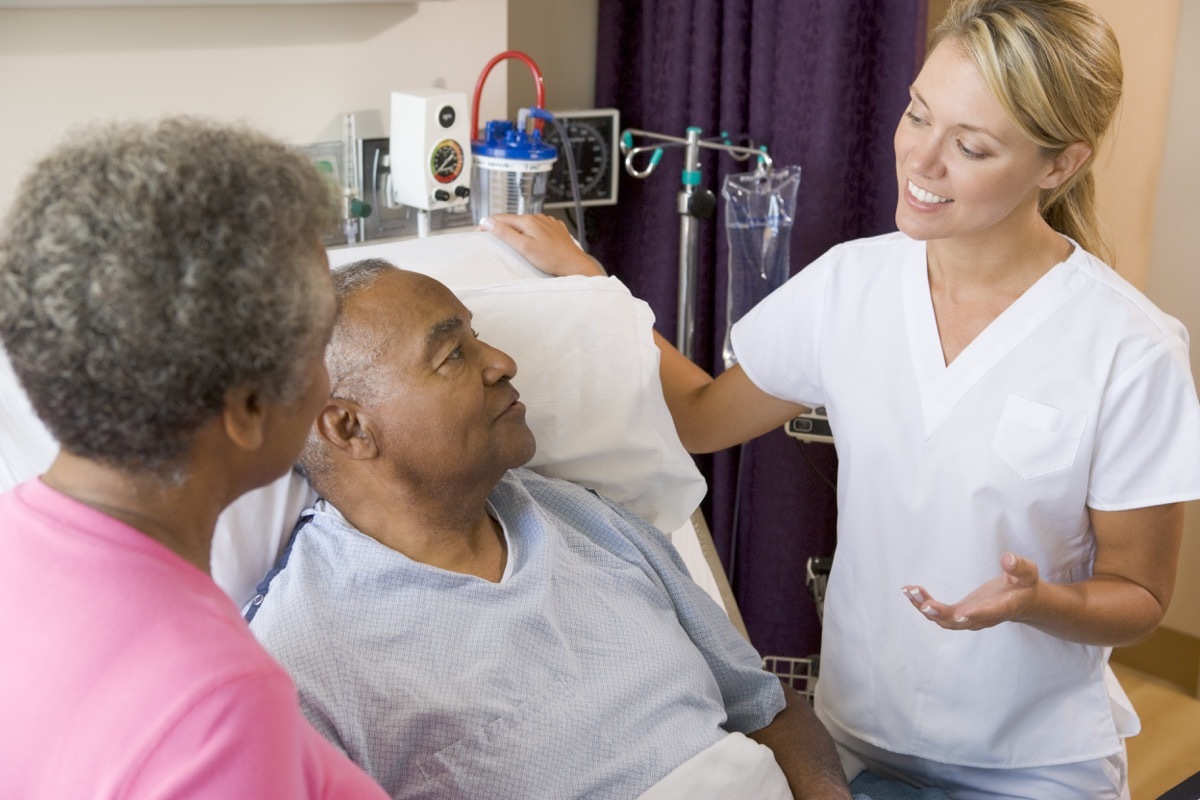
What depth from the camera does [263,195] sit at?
71 cm

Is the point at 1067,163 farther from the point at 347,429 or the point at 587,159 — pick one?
the point at 587,159

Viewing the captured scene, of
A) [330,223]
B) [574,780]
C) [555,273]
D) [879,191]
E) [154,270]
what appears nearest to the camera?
[154,270]

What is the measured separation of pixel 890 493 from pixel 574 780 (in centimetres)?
56

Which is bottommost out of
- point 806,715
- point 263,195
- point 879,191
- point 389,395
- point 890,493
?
point 806,715

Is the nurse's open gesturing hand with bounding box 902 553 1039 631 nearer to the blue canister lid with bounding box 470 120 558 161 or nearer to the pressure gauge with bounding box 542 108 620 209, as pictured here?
the blue canister lid with bounding box 470 120 558 161

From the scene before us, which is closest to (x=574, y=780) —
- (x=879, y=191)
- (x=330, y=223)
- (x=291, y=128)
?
(x=330, y=223)

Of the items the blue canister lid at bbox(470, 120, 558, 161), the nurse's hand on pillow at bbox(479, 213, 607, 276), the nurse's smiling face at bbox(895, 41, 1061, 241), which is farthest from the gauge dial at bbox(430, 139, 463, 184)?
the nurse's smiling face at bbox(895, 41, 1061, 241)

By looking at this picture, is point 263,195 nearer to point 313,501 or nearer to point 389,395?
point 389,395

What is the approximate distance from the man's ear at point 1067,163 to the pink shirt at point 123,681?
109 cm

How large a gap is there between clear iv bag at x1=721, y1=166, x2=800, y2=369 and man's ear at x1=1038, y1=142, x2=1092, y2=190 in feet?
2.54

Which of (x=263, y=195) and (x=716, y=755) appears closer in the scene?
(x=263, y=195)

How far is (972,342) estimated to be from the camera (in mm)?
1472

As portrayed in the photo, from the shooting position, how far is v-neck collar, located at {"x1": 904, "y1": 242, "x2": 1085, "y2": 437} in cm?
144

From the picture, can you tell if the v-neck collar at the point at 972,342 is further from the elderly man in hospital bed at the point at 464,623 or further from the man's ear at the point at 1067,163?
the elderly man in hospital bed at the point at 464,623
